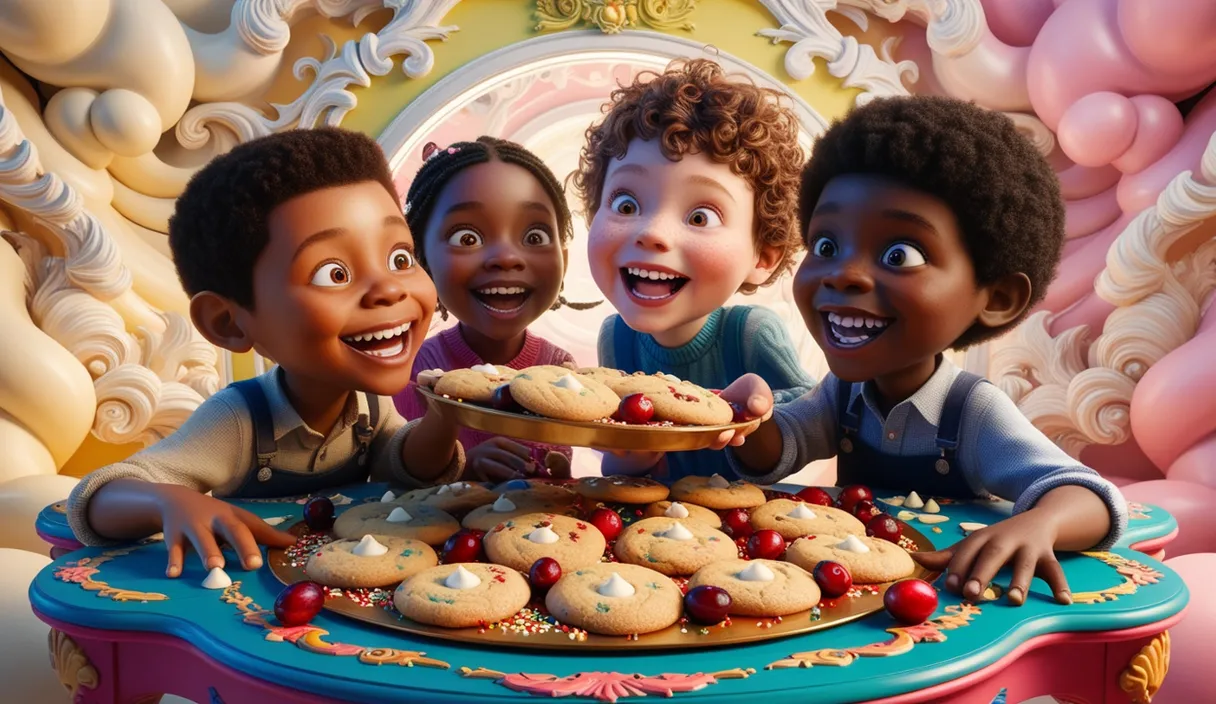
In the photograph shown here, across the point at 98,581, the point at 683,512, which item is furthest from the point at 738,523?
the point at 98,581

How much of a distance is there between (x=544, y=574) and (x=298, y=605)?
0.28 metres

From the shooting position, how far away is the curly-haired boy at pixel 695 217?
203 cm

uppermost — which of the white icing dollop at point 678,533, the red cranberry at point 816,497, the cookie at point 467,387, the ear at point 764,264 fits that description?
the ear at point 764,264

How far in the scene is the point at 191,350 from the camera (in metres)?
3.08

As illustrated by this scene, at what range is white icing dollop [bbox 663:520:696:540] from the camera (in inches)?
52.5

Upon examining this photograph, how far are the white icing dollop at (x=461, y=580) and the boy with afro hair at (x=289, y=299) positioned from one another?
576 millimetres

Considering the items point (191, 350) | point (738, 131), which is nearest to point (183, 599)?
A: point (738, 131)

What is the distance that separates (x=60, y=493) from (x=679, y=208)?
1.74 metres

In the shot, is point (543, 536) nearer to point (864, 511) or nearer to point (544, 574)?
point (544, 574)

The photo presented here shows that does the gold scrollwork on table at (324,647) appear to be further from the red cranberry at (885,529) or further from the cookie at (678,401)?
the red cranberry at (885,529)

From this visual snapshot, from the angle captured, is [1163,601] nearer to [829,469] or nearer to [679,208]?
[679,208]

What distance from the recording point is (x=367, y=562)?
1.25 m

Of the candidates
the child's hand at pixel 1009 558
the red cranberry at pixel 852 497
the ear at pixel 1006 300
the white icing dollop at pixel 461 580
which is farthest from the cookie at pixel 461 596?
the ear at pixel 1006 300

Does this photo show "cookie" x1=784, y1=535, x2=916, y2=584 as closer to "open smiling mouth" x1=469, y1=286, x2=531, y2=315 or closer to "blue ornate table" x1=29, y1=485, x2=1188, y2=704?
"blue ornate table" x1=29, y1=485, x2=1188, y2=704
